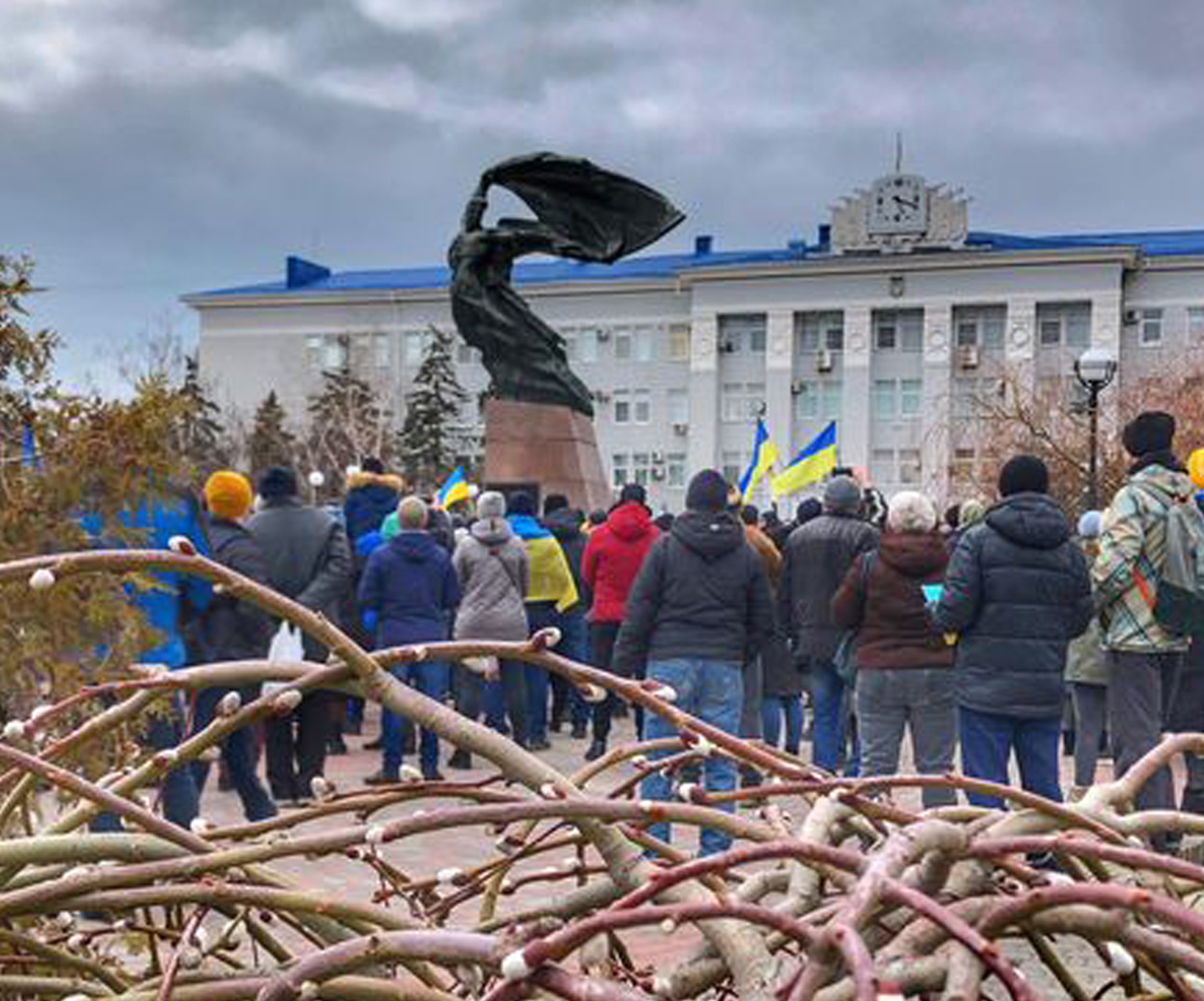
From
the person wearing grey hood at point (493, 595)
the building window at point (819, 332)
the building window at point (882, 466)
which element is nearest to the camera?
the person wearing grey hood at point (493, 595)

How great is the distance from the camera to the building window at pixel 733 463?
68.3m

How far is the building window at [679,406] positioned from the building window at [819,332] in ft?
18.3

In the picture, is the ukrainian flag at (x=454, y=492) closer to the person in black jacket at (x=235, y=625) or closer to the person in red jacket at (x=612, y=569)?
the person in red jacket at (x=612, y=569)

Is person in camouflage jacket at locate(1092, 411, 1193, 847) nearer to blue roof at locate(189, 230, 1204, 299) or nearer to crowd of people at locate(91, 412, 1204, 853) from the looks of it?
crowd of people at locate(91, 412, 1204, 853)

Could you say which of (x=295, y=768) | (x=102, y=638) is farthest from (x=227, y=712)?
(x=295, y=768)

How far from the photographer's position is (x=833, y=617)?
791 cm

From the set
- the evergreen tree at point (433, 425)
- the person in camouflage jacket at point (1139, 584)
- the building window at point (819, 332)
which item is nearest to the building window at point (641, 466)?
the building window at point (819, 332)

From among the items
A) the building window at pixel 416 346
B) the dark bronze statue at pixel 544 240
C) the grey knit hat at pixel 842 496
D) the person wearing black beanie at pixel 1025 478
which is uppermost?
the building window at pixel 416 346

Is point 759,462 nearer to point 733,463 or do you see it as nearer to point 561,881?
point 561,881

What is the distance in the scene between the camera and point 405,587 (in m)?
9.80

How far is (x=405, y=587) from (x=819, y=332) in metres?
59.0

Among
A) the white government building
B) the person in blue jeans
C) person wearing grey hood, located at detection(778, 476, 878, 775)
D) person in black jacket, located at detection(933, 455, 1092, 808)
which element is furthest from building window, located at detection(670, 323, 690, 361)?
person in black jacket, located at detection(933, 455, 1092, 808)

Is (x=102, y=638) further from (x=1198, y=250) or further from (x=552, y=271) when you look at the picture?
(x=552, y=271)

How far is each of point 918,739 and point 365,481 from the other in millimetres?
5590
